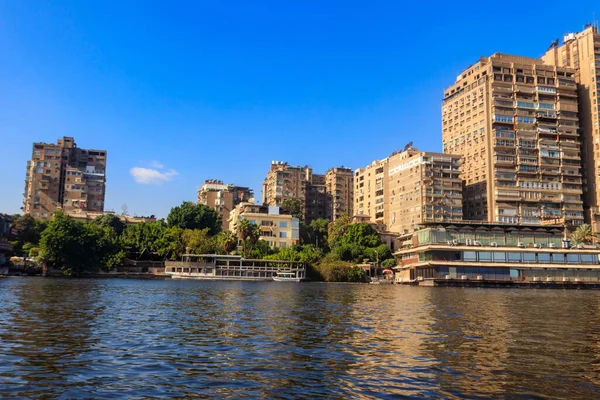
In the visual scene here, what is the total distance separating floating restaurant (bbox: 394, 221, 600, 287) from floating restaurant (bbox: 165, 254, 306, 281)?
3307 centimetres

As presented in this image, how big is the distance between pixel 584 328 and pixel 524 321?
14.6 ft

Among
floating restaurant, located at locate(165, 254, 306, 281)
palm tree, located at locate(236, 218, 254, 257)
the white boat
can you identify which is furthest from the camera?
palm tree, located at locate(236, 218, 254, 257)

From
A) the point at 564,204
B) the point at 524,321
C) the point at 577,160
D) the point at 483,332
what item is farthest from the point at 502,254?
the point at 483,332

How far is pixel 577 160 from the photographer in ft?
531

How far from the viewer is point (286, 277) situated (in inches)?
5271

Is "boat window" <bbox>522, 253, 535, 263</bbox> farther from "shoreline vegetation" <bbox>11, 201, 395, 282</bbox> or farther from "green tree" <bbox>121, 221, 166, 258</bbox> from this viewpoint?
"green tree" <bbox>121, 221, 166, 258</bbox>

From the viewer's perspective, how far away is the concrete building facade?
154 m

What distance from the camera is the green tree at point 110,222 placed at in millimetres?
165288

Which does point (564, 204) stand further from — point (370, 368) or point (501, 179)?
point (370, 368)

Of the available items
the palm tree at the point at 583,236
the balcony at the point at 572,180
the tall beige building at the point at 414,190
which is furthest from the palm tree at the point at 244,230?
the balcony at the point at 572,180

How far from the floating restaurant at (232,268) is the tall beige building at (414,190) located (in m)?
41.5

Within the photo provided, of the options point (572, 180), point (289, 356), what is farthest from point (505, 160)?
point (289, 356)

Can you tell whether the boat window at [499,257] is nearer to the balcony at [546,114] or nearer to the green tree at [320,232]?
the balcony at [546,114]

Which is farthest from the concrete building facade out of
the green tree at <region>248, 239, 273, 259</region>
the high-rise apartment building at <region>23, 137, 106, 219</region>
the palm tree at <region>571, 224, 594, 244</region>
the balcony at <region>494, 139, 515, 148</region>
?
the palm tree at <region>571, 224, 594, 244</region>
